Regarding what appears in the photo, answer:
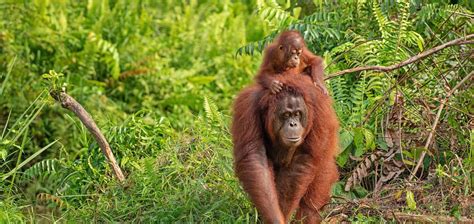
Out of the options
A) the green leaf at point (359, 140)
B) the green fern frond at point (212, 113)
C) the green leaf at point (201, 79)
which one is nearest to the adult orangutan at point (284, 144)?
the green leaf at point (359, 140)

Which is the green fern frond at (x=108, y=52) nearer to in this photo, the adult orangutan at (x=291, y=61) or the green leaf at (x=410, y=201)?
the adult orangutan at (x=291, y=61)

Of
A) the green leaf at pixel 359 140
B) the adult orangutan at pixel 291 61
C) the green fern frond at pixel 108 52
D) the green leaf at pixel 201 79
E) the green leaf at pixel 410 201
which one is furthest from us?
the green leaf at pixel 201 79

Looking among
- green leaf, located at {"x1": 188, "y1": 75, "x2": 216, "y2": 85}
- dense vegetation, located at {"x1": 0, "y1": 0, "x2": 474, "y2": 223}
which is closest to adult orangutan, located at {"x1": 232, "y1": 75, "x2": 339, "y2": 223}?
dense vegetation, located at {"x1": 0, "y1": 0, "x2": 474, "y2": 223}

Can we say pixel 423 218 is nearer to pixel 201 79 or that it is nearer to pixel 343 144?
pixel 343 144

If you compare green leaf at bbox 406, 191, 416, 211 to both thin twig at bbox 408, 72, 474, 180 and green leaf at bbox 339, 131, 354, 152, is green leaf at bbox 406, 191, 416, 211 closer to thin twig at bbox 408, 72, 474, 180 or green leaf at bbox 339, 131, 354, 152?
thin twig at bbox 408, 72, 474, 180

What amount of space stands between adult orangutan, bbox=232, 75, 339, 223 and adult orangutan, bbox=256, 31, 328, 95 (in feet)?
0.52

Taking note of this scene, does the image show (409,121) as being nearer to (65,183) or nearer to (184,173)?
(184,173)

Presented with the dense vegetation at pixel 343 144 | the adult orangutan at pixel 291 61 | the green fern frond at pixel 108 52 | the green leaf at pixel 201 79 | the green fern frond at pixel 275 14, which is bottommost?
the green leaf at pixel 201 79

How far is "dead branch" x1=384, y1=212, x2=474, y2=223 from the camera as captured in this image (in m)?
6.29

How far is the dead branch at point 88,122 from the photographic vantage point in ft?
22.4

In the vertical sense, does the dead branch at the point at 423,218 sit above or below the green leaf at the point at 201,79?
above

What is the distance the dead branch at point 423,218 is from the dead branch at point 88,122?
183 centimetres

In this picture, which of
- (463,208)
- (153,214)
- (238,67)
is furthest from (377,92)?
(238,67)

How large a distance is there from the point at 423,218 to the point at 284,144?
3.17 ft
